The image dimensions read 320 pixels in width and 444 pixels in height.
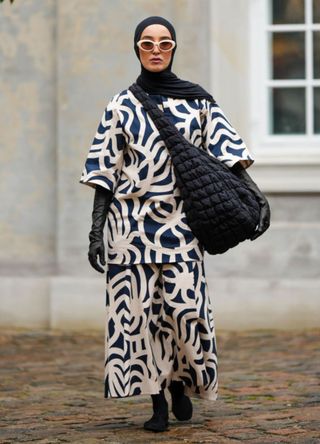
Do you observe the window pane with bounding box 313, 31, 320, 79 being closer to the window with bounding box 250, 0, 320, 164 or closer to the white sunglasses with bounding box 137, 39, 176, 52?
the window with bounding box 250, 0, 320, 164

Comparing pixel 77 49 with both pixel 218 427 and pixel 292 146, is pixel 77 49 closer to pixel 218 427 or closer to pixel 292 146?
pixel 292 146

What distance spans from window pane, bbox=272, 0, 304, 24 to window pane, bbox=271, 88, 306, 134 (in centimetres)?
51

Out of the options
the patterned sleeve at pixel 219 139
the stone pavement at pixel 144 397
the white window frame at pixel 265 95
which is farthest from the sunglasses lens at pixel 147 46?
the white window frame at pixel 265 95

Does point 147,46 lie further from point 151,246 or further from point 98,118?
point 98,118

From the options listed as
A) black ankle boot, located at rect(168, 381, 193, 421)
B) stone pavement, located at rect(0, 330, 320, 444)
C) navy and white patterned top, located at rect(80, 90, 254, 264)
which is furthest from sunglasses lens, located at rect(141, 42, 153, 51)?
stone pavement, located at rect(0, 330, 320, 444)

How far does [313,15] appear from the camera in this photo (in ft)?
35.7

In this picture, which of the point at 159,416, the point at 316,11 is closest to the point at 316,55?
the point at 316,11

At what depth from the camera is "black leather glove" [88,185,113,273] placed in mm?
6445

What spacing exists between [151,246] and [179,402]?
0.77 metres

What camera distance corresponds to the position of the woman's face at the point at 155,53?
644 cm

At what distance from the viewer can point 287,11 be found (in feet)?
35.8

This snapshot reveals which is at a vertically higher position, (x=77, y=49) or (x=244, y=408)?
(x=77, y=49)

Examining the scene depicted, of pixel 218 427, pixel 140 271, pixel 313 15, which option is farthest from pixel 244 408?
pixel 313 15

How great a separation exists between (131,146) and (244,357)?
3369mm
